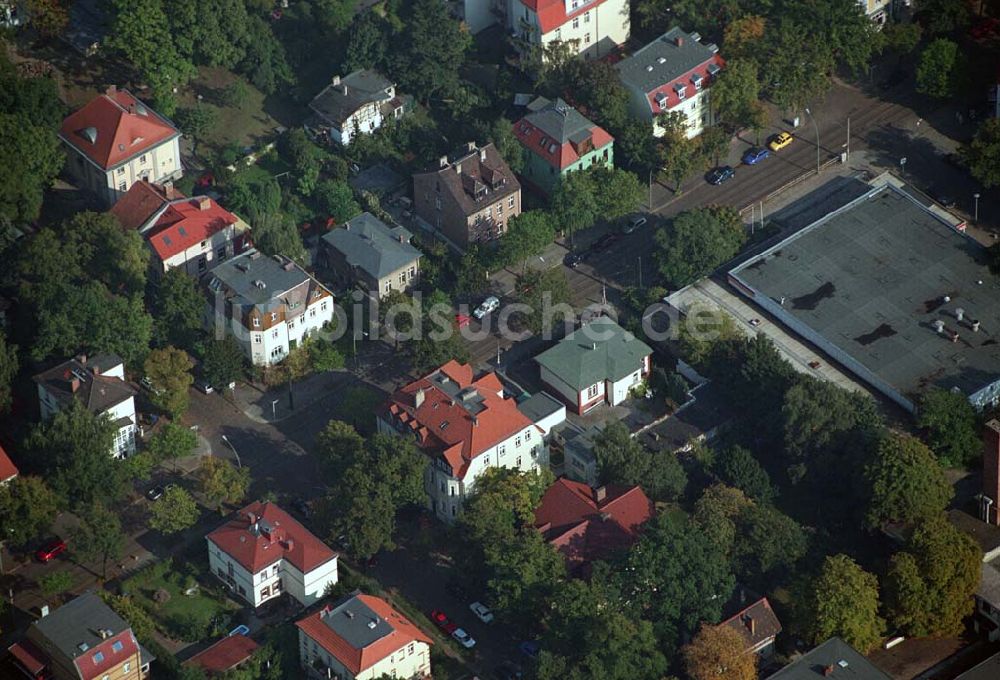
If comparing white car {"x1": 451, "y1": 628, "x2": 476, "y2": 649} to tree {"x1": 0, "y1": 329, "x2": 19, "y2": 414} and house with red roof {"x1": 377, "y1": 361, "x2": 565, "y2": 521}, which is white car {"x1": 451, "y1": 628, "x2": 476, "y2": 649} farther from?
tree {"x1": 0, "y1": 329, "x2": 19, "y2": 414}

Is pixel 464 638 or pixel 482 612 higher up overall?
pixel 482 612

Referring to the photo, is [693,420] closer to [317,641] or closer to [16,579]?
[317,641]

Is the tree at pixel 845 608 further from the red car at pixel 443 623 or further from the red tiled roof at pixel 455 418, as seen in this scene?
the red tiled roof at pixel 455 418

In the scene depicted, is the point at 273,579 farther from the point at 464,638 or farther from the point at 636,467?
the point at 636,467

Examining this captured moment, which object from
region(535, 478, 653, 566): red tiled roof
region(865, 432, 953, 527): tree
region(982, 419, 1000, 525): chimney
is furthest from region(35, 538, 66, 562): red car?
region(982, 419, 1000, 525): chimney

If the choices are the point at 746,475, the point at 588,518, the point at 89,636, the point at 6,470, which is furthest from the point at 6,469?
the point at 746,475
